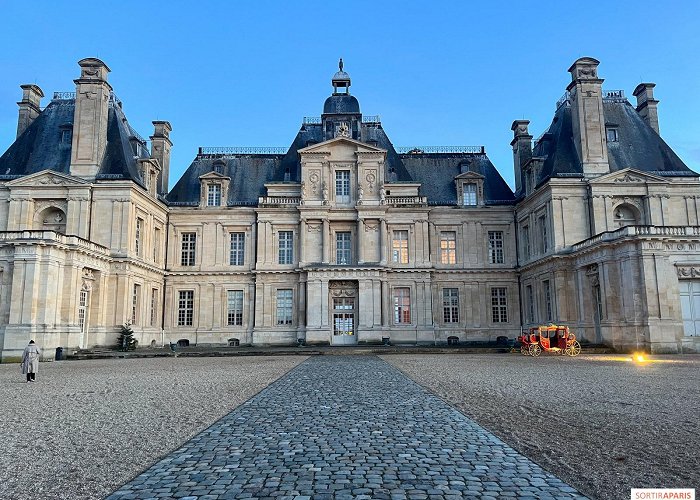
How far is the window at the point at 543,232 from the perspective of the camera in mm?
32281

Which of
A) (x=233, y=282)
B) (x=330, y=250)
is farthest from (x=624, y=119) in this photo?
(x=233, y=282)

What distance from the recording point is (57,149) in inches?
1300

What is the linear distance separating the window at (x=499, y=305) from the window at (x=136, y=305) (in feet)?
77.3

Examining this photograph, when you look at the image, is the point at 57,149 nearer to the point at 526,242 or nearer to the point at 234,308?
the point at 234,308

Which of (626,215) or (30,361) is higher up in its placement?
(626,215)

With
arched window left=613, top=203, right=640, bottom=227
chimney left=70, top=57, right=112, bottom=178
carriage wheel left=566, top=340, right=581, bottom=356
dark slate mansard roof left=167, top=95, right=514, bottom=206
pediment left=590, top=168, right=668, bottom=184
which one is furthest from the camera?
dark slate mansard roof left=167, top=95, right=514, bottom=206

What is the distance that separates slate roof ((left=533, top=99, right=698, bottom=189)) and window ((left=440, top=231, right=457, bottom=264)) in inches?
281

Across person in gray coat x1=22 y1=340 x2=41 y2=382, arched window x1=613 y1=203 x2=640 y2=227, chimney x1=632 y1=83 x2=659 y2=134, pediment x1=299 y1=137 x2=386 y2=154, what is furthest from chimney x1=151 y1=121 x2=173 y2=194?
chimney x1=632 y1=83 x2=659 y2=134

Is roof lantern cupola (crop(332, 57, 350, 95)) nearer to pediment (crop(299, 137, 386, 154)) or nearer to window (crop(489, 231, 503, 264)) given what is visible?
pediment (crop(299, 137, 386, 154))

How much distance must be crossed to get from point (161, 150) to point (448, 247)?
73.1 ft

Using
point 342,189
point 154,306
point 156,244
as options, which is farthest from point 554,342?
point 156,244

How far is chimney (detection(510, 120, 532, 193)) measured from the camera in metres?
38.6

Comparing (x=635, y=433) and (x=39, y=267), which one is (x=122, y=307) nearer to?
(x=39, y=267)

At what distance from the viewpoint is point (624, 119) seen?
34.3m
